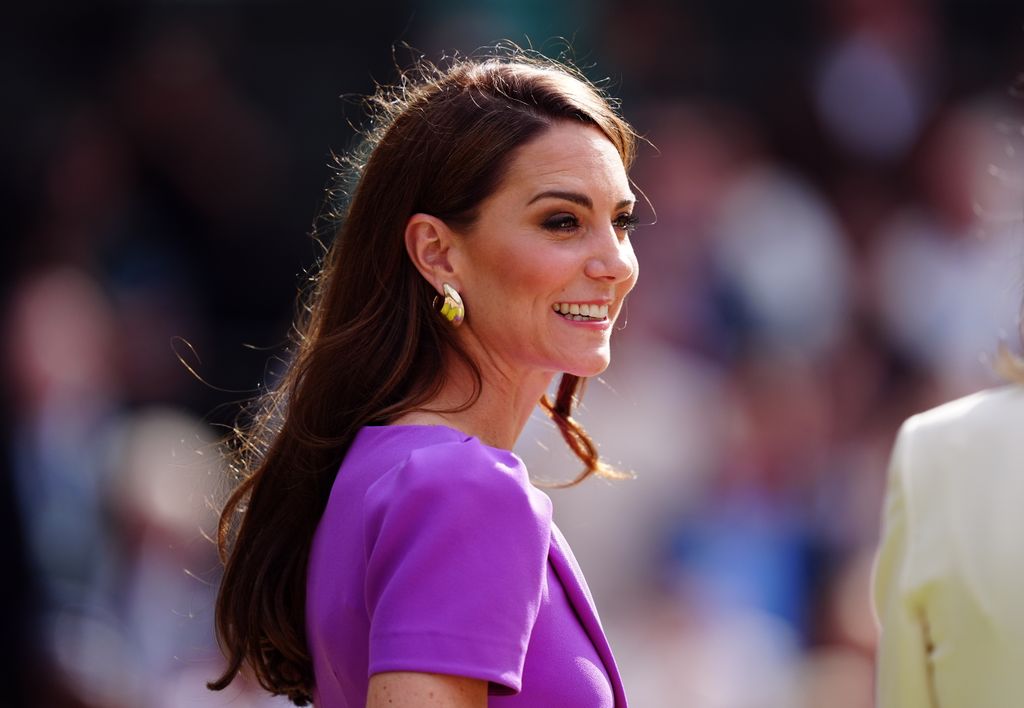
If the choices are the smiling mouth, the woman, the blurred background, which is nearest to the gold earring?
the woman

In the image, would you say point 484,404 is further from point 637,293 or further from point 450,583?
point 637,293

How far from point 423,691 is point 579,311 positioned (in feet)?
2.30

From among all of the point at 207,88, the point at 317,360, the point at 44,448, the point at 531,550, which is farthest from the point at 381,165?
the point at 207,88

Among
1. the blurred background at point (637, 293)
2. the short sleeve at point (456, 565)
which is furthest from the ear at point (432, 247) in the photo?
the blurred background at point (637, 293)

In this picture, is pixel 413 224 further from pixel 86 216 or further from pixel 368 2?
pixel 368 2

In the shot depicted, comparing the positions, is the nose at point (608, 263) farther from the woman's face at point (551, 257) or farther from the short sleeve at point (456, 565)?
the short sleeve at point (456, 565)

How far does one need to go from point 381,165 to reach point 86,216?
3.80m

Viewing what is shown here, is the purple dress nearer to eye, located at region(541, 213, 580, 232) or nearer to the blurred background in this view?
eye, located at region(541, 213, 580, 232)

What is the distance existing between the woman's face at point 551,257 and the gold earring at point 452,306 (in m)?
0.02

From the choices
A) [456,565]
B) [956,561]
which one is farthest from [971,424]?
[456,565]

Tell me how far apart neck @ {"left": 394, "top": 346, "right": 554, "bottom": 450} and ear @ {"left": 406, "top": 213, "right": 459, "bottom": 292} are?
0.44 feet

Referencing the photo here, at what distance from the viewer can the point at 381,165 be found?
243cm

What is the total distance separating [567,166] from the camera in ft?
7.64

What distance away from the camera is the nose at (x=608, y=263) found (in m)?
2.36
